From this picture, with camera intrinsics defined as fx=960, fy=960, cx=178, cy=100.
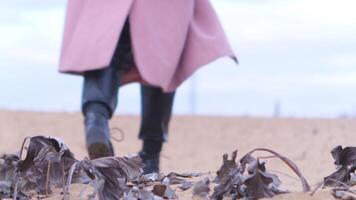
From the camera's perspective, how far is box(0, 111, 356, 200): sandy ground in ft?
26.4

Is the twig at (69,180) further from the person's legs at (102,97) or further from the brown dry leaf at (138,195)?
the person's legs at (102,97)

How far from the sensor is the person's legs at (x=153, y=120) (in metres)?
3.96

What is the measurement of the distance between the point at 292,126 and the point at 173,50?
23.7 ft

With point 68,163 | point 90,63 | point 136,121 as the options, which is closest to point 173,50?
point 90,63

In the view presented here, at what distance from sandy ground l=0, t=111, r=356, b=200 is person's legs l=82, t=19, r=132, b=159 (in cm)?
293

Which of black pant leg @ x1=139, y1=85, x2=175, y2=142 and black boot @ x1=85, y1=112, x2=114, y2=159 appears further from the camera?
black pant leg @ x1=139, y1=85, x2=175, y2=142

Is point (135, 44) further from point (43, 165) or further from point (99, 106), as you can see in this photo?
point (43, 165)

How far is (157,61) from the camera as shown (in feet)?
12.2

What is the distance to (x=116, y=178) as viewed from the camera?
197cm

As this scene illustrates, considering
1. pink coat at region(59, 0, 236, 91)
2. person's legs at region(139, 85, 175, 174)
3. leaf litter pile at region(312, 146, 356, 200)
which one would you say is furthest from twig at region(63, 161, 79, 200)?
person's legs at region(139, 85, 175, 174)

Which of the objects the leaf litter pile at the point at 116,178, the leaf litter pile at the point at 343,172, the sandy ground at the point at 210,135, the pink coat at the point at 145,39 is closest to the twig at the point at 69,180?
the leaf litter pile at the point at 116,178

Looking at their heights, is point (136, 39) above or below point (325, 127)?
above

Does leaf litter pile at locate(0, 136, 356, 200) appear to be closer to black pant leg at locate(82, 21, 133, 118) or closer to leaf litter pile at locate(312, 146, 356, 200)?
leaf litter pile at locate(312, 146, 356, 200)

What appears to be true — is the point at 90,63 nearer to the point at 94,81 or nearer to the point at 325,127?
the point at 94,81
